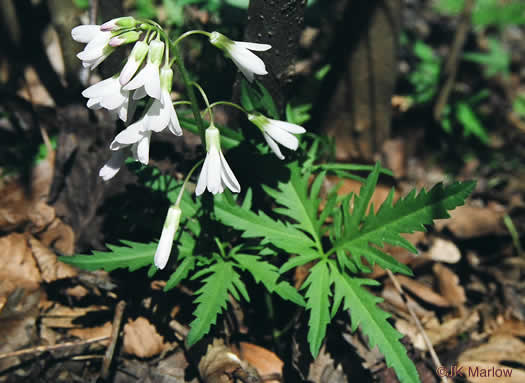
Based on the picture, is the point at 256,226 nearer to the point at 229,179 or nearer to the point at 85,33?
the point at 229,179

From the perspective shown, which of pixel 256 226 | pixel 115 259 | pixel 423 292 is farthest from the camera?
pixel 423 292

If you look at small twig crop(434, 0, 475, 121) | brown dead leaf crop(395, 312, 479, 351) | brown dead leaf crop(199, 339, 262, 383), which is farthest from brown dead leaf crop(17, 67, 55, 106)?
small twig crop(434, 0, 475, 121)

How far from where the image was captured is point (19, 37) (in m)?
2.97

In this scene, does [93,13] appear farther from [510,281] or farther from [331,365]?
[510,281]

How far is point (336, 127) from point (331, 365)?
1.83 metres

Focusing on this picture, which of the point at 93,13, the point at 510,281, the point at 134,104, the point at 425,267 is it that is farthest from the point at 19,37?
the point at 510,281

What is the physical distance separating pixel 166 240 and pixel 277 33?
1.10m

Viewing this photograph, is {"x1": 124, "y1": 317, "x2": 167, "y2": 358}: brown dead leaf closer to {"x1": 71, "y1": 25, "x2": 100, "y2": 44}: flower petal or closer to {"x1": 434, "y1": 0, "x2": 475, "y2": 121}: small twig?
{"x1": 71, "y1": 25, "x2": 100, "y2": 44}: flower petal

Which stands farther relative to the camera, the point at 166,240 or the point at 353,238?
the point at 353,238

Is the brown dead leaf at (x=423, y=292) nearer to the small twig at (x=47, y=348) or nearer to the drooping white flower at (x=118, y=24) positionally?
the small twig at (x=47, y=348)

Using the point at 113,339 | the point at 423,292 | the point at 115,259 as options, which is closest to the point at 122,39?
the point at 115,259

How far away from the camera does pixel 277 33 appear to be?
1.85 meters

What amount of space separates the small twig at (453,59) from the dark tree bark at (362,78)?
60cm

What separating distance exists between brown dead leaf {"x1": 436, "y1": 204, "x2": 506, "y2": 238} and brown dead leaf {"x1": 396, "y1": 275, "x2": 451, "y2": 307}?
537 millimetres
